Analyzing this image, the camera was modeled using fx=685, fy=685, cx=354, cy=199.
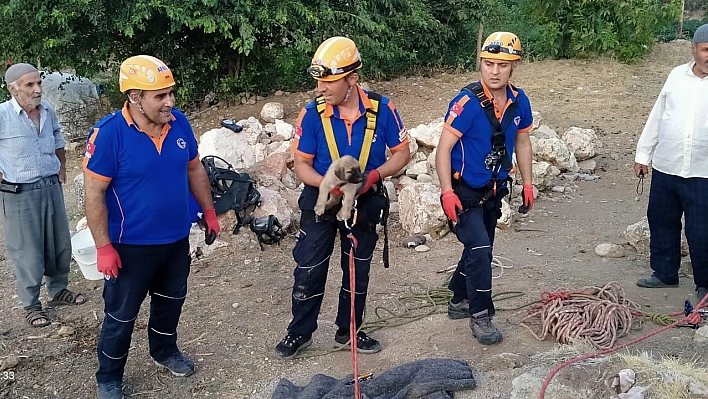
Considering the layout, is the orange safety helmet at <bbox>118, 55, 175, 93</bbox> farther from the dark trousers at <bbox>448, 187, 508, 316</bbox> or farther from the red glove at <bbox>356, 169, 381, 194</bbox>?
the dark trousers at <bbox>448, 187, 508, 316</bbox>

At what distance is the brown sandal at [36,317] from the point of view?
5523 millimetres

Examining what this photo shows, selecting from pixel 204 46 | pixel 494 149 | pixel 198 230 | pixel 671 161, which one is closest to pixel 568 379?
pixel 494 149

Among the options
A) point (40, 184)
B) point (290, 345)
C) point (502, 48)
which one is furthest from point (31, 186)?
point (502, 48)

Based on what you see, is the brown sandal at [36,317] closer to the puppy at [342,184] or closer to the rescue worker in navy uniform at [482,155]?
the puppy at [342,184]

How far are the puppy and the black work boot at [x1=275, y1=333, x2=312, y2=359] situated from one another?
1.06 m

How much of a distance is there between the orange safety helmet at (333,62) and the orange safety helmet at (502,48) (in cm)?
89

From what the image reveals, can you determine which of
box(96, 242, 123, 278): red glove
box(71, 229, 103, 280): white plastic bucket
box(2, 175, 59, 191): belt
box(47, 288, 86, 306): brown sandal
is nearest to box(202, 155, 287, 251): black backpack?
box(71, 229, 103, 280): white plastic bucket

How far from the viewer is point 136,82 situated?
148 inches

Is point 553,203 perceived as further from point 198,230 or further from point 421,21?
point 421,21

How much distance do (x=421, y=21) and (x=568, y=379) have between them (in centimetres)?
909

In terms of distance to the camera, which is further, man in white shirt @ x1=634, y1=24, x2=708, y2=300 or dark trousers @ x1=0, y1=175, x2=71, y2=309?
dark trousers @ x1=0, y1=175, x2=71, y2=309

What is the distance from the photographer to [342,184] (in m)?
3.93

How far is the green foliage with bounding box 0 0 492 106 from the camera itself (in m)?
10.2

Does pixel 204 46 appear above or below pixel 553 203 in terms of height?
above
